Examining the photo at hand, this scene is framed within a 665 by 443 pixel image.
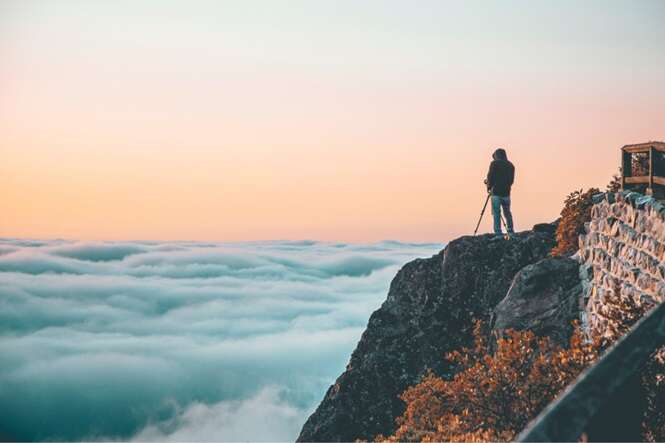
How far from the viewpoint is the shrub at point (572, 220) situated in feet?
69.9

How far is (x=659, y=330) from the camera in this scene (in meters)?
6.80

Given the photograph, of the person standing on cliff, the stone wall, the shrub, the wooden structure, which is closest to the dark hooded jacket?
the person standing on cliff

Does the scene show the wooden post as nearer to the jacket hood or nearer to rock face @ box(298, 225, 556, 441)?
rock face @ box(298, 225, 556, 441)

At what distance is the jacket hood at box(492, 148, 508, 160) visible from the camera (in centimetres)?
2594

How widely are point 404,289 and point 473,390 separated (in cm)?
1177

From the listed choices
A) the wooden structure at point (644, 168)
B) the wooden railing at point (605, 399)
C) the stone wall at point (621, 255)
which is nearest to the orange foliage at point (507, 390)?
the stone wall at point (621, 255)

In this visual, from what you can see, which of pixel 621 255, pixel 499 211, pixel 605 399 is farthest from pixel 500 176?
pixel 605 399

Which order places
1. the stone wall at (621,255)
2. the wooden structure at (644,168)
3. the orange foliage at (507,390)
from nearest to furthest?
the orange foliage at (507,390) < the stone wall at (621,255) < the wooden structure at (644,168)

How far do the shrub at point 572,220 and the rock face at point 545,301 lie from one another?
91 centimetres

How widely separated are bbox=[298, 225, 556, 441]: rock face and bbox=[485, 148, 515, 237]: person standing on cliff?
0.59 meters

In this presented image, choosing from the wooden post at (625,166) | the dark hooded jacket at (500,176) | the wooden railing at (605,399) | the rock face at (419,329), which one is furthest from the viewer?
the dark hooded jacket at (500,176)

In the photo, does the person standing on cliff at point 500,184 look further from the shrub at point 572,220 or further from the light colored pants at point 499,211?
the shrub at point 572,220

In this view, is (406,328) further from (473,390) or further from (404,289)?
(473,390)

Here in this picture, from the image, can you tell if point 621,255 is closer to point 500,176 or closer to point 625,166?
point 625,166
